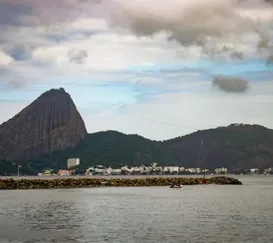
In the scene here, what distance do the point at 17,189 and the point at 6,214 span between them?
8117cm

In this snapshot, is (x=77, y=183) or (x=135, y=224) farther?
(x=77, y=183)

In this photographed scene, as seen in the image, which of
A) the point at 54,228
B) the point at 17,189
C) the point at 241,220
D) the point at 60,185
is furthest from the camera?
the point at 60,185

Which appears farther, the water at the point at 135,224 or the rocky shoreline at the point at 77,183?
the rocky shoreline at the point at 77,183

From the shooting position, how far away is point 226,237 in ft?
149

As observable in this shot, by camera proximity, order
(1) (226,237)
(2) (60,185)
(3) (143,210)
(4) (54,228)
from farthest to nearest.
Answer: (2) (60,185) < (3) (143,210) < (4) (54,228) < (1) (226,237)

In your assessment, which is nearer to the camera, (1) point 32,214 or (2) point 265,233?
(2) point 265,233

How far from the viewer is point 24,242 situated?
42.6m

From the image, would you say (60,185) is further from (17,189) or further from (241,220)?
(241,220)

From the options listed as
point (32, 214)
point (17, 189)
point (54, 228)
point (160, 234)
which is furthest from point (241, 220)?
point (17, 189)

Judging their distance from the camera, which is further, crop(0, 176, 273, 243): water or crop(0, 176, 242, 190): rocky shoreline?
crop(0, 176, 242, 190): rocky shoreline

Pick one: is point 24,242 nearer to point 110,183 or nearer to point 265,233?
point 265,233

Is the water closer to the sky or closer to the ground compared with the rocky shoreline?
closer to the ground

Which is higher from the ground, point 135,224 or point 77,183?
point 77,183

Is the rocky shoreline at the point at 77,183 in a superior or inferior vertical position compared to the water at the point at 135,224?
superior
